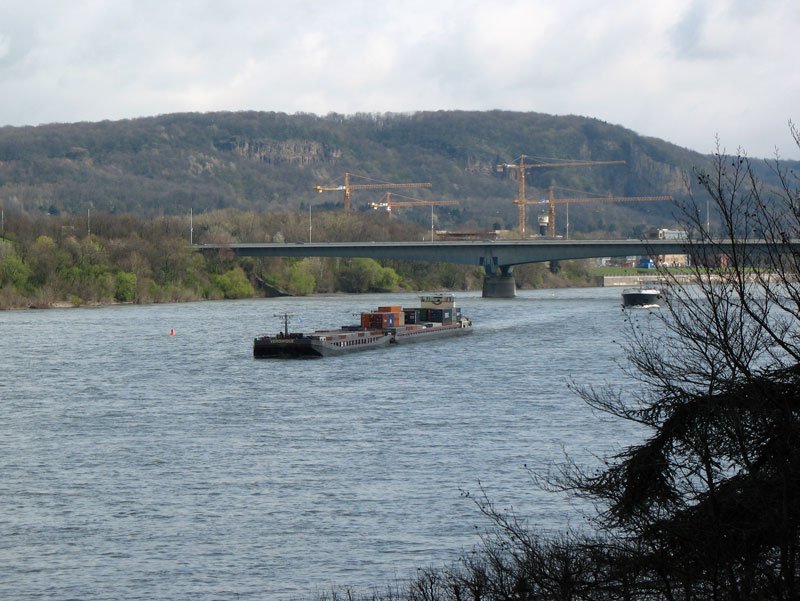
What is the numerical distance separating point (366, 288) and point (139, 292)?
141 feet

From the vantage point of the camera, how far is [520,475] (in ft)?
120

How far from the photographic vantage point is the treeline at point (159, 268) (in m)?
132

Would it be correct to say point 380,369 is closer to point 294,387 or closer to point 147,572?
point 294,387

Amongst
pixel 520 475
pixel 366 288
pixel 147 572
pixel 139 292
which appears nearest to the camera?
pixel 147 572

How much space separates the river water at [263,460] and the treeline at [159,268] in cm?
5204

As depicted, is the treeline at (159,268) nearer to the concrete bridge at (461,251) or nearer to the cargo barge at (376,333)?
the concrete bridge at (461,251)

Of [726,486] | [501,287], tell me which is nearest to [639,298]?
[501,287]

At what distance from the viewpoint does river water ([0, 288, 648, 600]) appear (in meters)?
27.9

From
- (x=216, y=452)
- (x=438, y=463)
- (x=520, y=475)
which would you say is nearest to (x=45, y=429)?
(x=216, y=452)

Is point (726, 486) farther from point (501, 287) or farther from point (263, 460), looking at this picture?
point (501, 287)

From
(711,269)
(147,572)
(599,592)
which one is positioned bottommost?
(147,572)

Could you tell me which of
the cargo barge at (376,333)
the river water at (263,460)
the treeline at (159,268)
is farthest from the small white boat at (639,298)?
the river water at (263,460)

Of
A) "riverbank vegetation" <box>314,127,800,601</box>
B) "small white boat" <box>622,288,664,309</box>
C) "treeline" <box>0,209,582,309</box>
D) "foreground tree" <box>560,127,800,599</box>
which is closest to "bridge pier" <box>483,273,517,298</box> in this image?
"small white boat" <box>622,288,664,309</box>

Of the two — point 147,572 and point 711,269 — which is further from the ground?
point 711,269
